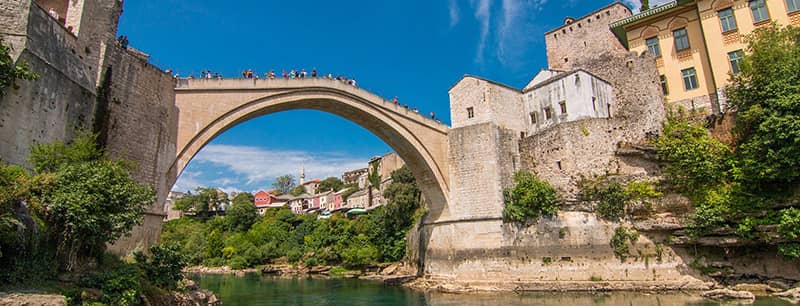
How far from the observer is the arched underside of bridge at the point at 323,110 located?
1438 centimetres

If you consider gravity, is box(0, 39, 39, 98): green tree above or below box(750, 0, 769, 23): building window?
below

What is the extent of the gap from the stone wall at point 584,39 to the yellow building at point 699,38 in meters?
2.88

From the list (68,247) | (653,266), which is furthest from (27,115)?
(653,266)

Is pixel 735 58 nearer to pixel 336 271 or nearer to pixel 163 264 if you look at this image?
pixel 163 264

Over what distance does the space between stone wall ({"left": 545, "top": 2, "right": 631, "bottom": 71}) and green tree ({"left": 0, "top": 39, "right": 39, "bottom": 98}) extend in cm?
2462

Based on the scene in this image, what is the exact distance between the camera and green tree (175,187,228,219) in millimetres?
58969

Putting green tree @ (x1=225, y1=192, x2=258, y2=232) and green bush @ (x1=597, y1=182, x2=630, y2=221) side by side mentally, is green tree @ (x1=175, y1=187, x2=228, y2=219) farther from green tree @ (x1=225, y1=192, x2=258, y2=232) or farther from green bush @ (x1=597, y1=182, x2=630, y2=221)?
green bush @ (x1=597, y1=182, x2=630, y2=221)

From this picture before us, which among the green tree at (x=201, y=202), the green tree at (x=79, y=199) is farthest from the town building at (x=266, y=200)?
the green tree at (x=79, y=199)

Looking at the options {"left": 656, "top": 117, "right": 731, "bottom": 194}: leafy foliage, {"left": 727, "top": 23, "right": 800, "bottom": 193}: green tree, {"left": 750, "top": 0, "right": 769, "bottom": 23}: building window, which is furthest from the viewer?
{"left": 750, "top": 0, "right": 769, "bottom": 23}: building window

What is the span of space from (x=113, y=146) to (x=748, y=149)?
19.2m

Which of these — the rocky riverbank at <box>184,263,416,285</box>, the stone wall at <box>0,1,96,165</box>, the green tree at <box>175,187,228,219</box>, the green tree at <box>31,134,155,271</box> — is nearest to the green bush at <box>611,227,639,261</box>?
the rocky riverbank at <box>184,263,416,285</box>

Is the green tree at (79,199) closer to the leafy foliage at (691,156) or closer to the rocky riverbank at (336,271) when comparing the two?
the rocky riverbank at (336,271)

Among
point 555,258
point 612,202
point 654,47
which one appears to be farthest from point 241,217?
point 654,47

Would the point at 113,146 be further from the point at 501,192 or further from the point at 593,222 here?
the point at 593,222
